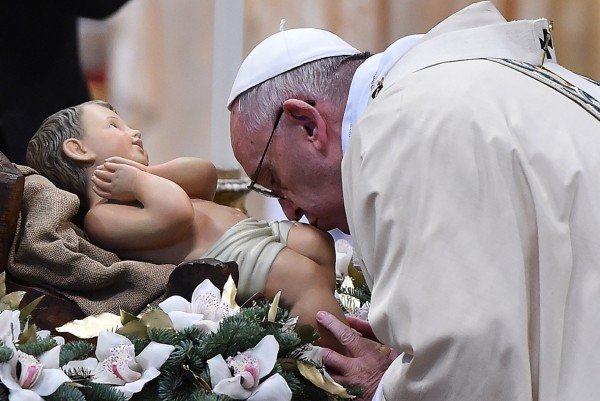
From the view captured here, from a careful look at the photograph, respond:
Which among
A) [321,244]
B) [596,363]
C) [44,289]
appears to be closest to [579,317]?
[596,363]

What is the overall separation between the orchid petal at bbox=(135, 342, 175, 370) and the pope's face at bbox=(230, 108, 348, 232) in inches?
23.9

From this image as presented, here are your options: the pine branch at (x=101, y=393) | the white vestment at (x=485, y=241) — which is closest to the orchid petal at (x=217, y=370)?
the pine branch at (x=101, y=393)

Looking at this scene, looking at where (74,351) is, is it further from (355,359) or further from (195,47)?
(195,47)

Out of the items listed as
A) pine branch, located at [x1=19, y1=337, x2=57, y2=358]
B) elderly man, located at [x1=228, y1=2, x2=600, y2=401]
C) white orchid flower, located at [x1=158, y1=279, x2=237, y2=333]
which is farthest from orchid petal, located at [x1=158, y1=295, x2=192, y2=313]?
elderly man, located at [x1=228, y1=2, x2=600, y2=401]

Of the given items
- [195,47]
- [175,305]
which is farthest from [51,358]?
[195,47]

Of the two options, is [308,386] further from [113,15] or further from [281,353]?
[113,15]

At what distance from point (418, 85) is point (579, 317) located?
445 millimetres

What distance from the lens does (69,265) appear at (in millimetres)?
1919

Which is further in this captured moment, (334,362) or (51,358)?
(334,362)

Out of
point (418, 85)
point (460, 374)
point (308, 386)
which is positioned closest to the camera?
point (460, 374)

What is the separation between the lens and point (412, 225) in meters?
1.55

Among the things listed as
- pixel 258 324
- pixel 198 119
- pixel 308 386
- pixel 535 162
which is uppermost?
pixel 535 162

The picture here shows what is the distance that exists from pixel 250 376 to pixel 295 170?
607mm

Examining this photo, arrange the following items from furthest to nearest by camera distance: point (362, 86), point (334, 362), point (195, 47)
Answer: point (195, 47)
point (362, 86)
point (334, 362)
